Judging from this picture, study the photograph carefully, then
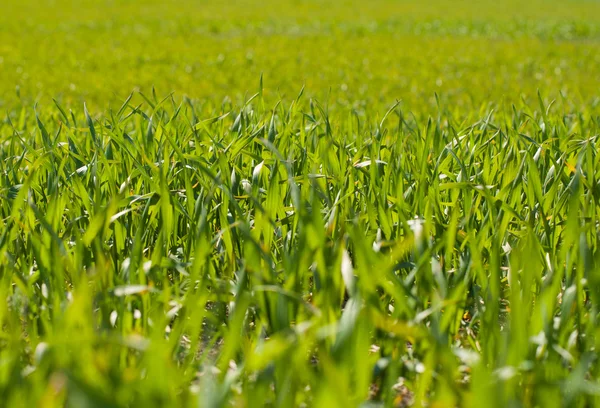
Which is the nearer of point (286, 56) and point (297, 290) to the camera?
point (297, 290)

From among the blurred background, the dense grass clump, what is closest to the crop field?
the dense grass clump

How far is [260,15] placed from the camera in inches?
749

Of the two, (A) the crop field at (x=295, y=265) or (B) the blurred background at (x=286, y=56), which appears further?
(B) the blurred background at (x=286, y=56)

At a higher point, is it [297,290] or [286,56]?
[297,290]

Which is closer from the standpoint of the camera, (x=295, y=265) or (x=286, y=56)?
(x=295, y=265)

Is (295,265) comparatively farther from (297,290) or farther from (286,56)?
(286,56)

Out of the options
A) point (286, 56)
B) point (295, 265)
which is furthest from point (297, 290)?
point (286, 56)

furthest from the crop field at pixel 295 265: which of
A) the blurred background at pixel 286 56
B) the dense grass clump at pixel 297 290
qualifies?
the blurred background at pixel 286 56

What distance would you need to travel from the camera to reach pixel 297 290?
6.09ft

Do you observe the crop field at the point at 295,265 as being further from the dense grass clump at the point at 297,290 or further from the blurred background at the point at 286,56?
the blurred background at the point at 286,56

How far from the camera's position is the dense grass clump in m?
1.32

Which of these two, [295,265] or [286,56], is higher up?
[295,265]

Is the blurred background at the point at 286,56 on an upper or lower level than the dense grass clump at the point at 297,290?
lower

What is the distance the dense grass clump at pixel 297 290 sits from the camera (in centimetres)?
132
